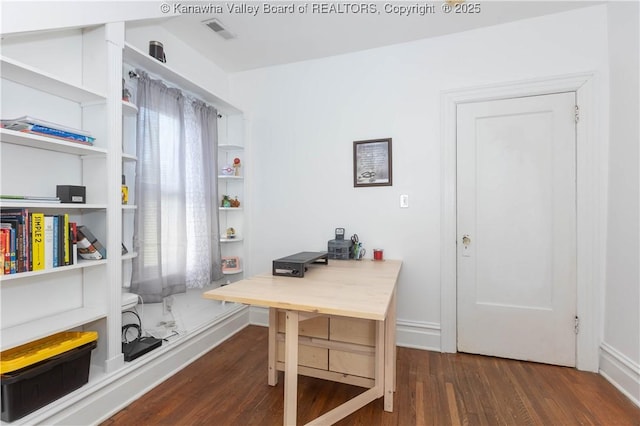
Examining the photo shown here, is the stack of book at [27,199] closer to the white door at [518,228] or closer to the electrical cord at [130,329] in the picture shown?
the electrical cord at [130,329]

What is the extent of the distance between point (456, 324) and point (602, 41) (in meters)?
2.36

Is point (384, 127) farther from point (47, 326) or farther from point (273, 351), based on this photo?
point (47, 326)

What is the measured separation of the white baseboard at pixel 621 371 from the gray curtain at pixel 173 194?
301 cm

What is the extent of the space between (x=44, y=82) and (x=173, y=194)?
3.22 feet

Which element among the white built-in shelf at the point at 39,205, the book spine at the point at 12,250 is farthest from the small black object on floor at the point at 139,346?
the white built-in shelf at the point at 39,205

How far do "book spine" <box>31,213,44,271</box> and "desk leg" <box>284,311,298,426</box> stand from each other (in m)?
1.29

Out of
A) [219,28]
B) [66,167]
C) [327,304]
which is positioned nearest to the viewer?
[327,304]

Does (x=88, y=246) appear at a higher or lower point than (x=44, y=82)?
lower

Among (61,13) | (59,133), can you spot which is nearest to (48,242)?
(59,133)

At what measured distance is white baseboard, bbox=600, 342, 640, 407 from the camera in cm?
175

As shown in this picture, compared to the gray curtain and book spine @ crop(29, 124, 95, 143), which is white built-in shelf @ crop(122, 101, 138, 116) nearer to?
the gray curtain

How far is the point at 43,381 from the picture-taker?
4.65 feet

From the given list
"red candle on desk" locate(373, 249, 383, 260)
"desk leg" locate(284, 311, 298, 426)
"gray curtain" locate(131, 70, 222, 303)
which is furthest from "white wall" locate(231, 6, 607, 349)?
"desk leg" locate(284, 311, 298, 426)

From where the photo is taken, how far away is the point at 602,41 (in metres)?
2.10
